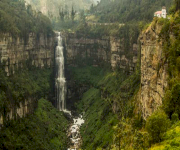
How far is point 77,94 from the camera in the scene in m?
78.0

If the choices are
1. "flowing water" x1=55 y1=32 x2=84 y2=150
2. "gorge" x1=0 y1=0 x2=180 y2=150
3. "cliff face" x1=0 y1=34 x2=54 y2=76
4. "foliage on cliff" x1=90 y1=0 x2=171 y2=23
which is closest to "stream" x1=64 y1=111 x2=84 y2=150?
"flowing water" x1=55 y1=32 x2=84 y2=150

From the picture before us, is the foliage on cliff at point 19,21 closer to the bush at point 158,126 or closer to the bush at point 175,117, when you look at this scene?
the bush at point 158,126

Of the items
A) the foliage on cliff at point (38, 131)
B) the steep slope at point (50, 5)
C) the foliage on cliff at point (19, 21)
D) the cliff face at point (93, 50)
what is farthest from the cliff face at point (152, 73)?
the steep slope at point (50, 5)

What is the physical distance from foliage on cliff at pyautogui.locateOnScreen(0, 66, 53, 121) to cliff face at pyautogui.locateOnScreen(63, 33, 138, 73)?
10.5 m

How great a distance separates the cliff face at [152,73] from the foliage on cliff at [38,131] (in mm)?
20809

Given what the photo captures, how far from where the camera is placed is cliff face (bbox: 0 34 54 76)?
54.3m

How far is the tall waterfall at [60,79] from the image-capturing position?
74.7m

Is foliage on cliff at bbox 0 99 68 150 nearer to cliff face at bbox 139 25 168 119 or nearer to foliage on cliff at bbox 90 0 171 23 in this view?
cliff face at bbox 139 25 168 119

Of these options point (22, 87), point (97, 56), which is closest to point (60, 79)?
point (97, 56)

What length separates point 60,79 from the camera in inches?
3086

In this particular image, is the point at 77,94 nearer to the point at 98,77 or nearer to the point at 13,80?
the point at 98,77

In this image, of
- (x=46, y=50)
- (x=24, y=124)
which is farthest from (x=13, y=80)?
(x=46, y=50)

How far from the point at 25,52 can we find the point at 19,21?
7.48 metres

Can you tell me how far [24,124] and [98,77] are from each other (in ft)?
108
